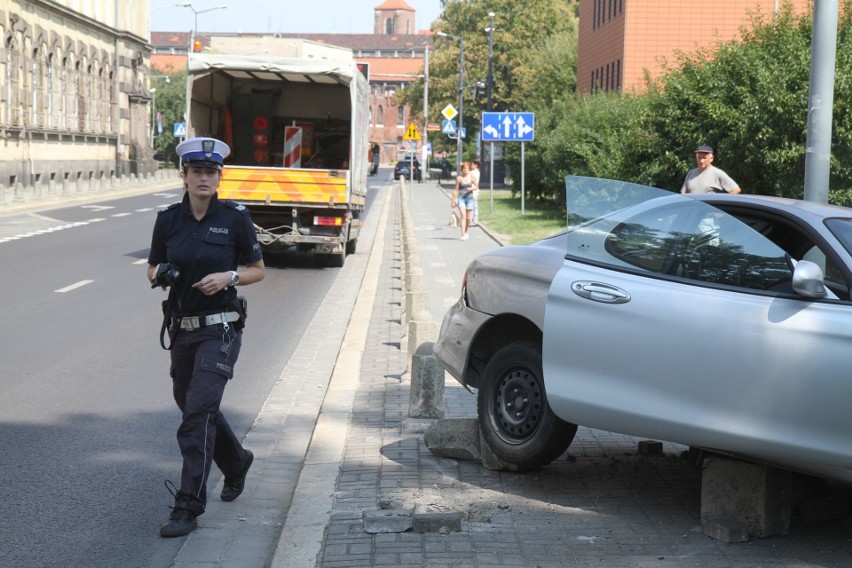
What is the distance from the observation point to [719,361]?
212 inches

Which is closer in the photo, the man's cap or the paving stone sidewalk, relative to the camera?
the paving stone sidewalk

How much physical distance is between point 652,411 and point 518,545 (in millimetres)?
895

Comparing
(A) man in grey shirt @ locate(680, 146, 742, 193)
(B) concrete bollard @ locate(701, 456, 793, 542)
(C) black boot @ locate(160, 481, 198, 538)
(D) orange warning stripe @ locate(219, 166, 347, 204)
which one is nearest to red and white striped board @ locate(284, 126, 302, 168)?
(D) orange warning stripe @ locate(219, 166, 347, 204)

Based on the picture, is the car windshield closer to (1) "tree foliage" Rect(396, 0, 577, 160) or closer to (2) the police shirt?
(2) the police shirt

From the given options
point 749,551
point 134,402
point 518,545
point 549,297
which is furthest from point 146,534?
point 134,402

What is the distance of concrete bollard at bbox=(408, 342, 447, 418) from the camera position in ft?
26.0

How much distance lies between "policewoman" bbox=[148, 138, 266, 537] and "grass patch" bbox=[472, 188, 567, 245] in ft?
66.0

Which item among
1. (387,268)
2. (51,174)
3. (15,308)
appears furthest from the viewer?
(51,174)

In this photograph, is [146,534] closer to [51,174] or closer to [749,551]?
[749,551]

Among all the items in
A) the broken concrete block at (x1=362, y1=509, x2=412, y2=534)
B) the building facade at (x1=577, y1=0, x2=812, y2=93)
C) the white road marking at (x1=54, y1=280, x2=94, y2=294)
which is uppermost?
the building facade at (x1=577, y1=0, x2=812, y2=93)

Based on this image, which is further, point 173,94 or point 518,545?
point 173,94

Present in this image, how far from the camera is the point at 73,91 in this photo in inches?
2468

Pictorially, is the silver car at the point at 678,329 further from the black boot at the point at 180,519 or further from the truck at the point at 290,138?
the truck at the point at 290,138

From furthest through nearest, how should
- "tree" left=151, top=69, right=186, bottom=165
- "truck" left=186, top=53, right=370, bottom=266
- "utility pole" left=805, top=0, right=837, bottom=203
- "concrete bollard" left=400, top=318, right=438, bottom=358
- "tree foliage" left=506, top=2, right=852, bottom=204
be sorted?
"tree" left=151, top=69, right=186, bottom=165 → "truck" left=186, top=53, right=370, bottom=266 → "tree foliage" left=506, top=2, right=852, bottom=204 → "concrete bollard" left=400, top=318, right=438, bottom=358 → "utility pole" left=805, top=0, right=837, bottom=203
